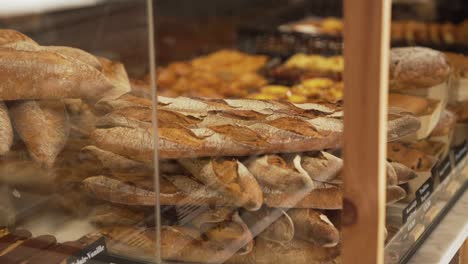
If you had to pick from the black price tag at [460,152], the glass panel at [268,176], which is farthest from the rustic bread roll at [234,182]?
the black price tag at [460,152]

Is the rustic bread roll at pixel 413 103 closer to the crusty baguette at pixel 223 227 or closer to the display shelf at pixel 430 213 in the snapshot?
the display shelf at pixel 430 213

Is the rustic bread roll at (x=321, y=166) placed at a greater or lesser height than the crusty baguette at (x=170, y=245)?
greater

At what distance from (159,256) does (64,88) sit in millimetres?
330

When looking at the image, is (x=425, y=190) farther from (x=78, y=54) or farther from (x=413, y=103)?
(x=78, y=54)

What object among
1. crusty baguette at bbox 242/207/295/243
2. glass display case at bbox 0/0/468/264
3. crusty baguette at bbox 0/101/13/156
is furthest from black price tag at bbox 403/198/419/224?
crusty baguette at bbox 0/101/13/156

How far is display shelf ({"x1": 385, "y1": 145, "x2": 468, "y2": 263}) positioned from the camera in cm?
135

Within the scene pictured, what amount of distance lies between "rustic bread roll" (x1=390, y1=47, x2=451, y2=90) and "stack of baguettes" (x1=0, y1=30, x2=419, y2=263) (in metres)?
0.47

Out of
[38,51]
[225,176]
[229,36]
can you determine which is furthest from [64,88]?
[229,36]

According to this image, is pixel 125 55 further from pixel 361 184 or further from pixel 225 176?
pixel 361 184

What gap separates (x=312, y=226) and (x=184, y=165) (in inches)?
9.3

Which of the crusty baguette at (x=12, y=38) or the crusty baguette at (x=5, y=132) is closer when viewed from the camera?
the crusty baguette at (x=5, y=132)

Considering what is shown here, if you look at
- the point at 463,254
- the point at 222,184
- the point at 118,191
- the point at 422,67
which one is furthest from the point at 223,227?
the point at 422,67

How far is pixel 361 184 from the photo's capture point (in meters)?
0.93

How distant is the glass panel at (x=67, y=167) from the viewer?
119cm
